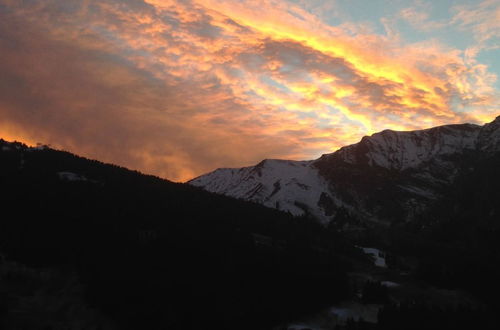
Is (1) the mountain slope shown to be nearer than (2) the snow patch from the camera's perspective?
Yes

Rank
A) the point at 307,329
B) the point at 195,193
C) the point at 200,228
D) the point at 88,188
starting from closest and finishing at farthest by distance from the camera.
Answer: the point at 307,329, the point at 200,228, the point at 88,188, the point at 195,193

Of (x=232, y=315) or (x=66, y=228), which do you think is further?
(x=66, y=228)

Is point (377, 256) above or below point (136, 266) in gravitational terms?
above

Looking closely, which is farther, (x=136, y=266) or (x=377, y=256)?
(x=377, y=256)

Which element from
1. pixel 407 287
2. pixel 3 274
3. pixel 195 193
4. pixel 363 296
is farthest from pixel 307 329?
pixel 195 193

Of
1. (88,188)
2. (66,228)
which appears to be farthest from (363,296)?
(88,188)

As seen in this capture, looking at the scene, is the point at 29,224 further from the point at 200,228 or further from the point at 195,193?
the point at 195,193

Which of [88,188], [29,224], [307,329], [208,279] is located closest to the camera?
[307,329]

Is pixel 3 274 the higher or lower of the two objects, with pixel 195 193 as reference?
lower

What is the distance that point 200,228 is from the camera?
425 feet

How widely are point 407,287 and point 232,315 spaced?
5018 cm

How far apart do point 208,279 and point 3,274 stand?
131ft

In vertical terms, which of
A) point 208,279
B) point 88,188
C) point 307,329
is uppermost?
point 88,188

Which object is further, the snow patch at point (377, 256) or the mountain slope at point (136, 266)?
the snow patch at point (377, 256)
